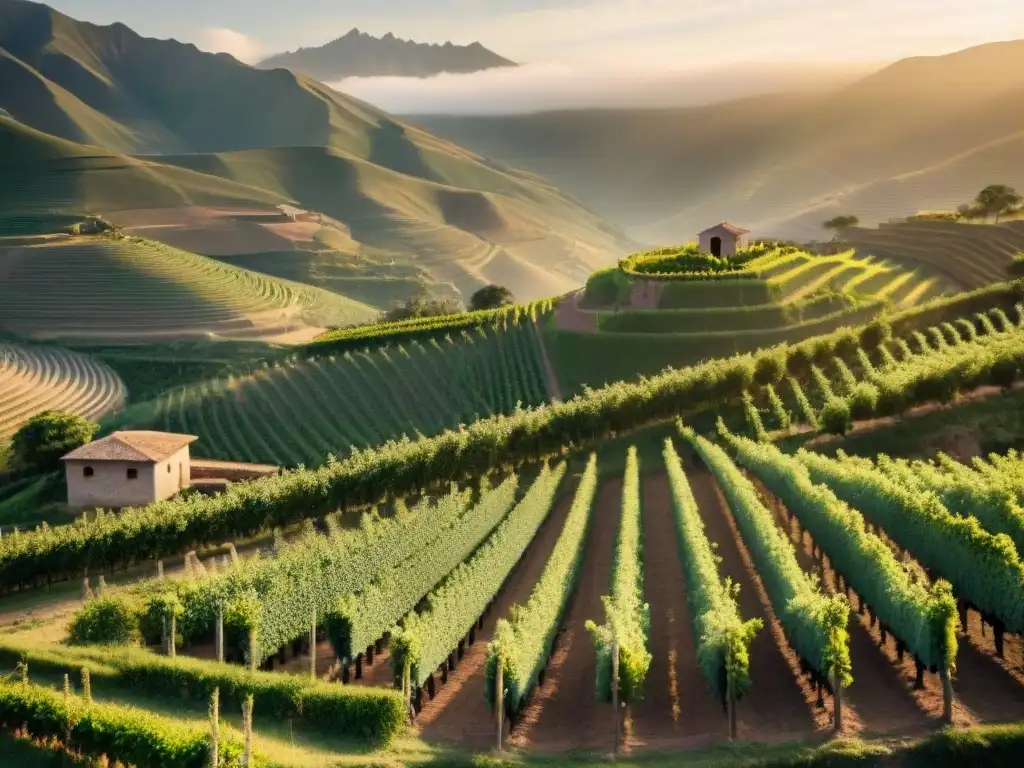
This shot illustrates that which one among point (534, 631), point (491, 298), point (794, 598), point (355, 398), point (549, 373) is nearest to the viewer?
point (534, 631)

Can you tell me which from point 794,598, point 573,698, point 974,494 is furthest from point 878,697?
point 974,494

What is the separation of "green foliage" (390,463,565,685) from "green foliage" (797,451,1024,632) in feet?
31.8

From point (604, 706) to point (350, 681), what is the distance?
5.84 meters

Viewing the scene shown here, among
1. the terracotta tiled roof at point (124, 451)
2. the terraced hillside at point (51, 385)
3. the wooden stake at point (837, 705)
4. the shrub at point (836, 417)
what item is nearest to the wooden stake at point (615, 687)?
the wooden stake at point (837, 705)

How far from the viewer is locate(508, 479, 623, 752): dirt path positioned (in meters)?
21.0

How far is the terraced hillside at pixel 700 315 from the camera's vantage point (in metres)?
60.0

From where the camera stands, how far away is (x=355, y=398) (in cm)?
6131

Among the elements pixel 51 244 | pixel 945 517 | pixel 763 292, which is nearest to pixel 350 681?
pixel 945 517

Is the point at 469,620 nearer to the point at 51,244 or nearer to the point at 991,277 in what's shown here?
the point at 991,277

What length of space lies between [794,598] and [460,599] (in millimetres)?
7465

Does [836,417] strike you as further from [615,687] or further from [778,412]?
[615,687]

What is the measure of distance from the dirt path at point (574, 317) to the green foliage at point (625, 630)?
36309 millimetres

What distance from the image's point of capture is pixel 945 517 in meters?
26.5

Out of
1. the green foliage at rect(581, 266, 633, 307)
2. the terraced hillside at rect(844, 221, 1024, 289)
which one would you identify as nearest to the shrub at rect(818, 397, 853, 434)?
the green foliage at rect(581, 266, 633, 307)
